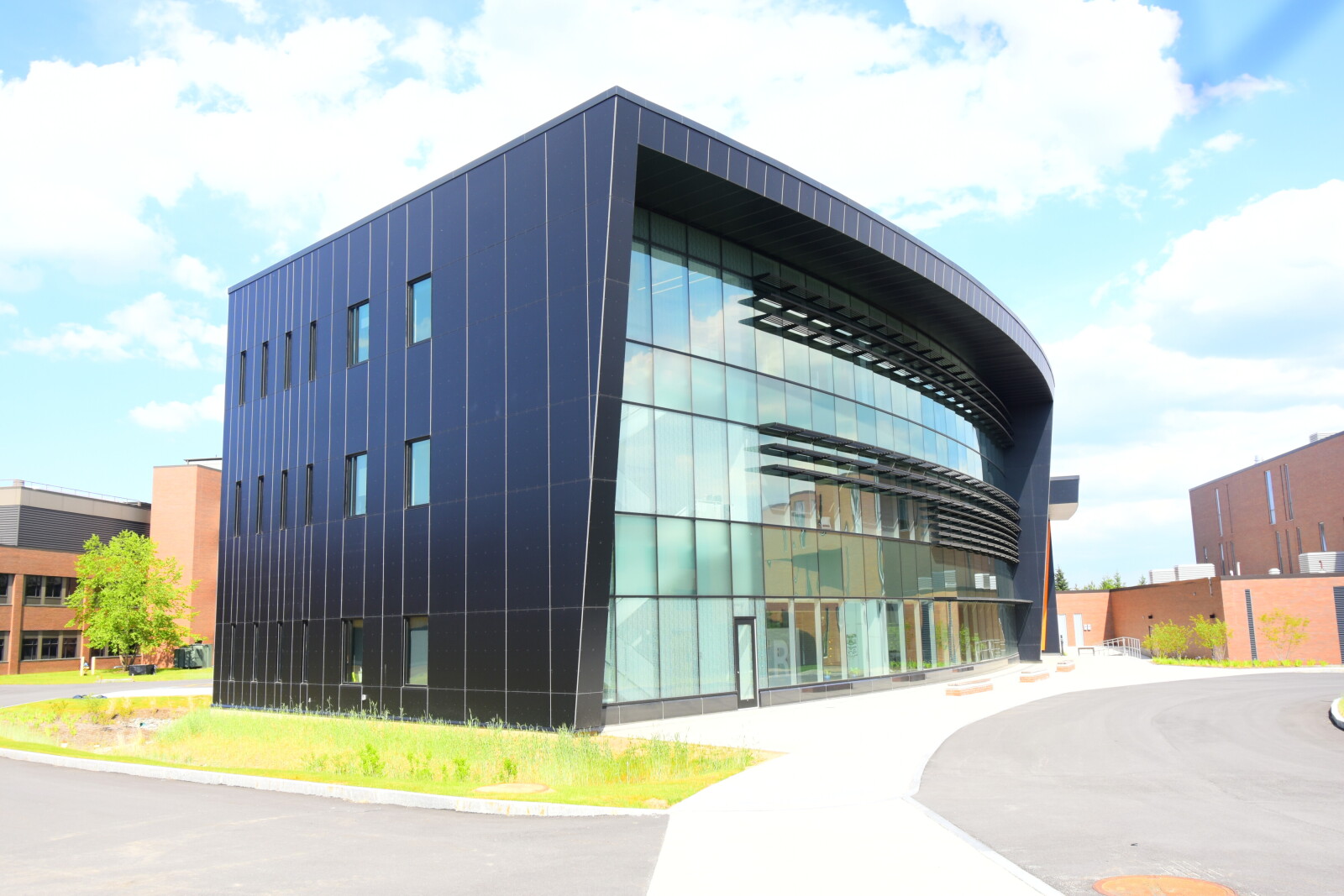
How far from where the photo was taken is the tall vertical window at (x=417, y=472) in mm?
26016

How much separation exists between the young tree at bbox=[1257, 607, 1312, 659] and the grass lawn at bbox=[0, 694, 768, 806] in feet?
133

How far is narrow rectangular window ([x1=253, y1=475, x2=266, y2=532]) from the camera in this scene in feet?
108

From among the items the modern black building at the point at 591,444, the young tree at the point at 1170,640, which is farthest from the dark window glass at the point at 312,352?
the young tree at the point at 1170,640

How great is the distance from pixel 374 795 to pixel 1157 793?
410 inches

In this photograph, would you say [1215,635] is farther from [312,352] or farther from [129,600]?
[129,600]

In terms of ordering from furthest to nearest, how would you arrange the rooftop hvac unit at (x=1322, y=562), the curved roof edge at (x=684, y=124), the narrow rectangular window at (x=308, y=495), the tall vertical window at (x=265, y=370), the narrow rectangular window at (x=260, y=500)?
1. the rooftop hvac unit at (x=1322, y=562)
2. the tall vertical window at (x=265, y=370)
3. the narrow rectangular window at (x=260, y=500)
4. the narrow rectangular window at (x=308, y=495)
5. the curved roof edge at (x=684, y=124)

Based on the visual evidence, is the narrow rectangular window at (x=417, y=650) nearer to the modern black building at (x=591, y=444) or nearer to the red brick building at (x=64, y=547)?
the modern black building at (x=591, y=444)

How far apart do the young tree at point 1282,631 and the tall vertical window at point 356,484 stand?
42.5m

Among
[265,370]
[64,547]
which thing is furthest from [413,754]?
[64,547]

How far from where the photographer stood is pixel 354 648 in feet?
92.5

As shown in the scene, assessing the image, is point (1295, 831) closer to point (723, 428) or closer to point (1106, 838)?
point (1106, 838)

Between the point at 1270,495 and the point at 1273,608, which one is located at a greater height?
the point at 1270,495

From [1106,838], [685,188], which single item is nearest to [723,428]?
[685,188]

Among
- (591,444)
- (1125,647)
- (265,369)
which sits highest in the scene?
(265,369)
